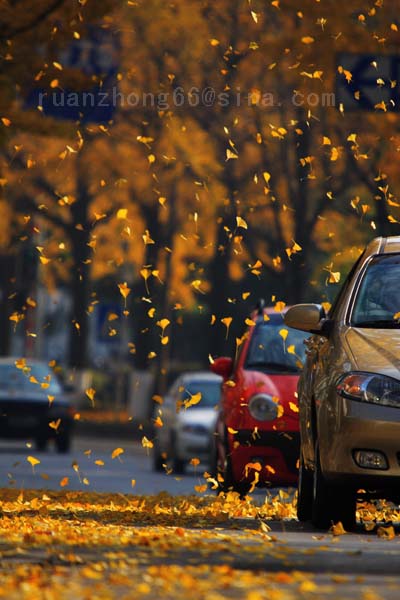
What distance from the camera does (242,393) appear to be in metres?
15.2

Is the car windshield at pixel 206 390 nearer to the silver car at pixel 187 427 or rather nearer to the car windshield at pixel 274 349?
the silver car at pixel 187 427

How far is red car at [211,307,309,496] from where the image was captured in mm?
14734

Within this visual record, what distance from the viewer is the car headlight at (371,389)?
10438 millimetres

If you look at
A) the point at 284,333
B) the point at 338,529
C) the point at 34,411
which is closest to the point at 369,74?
the point at 284,333

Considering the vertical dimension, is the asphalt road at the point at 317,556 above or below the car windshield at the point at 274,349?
below

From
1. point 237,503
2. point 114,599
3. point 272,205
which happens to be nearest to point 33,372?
point 272,205

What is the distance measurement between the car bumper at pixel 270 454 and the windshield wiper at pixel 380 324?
→ 3.59m

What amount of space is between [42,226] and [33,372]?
19046 millimetres

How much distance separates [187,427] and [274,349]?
37.4ft

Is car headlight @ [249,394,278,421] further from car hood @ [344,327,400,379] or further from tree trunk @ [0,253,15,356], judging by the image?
tree trunk @ [0,253,15,356]

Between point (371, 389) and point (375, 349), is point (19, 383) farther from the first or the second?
point (371, 389)

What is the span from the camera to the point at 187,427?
27109 millimetres

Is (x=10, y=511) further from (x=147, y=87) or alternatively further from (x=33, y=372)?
(x=147, y=87)

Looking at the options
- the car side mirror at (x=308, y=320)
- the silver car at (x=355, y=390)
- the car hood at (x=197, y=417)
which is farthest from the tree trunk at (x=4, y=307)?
the car side mirror at (x=308, y=320)
